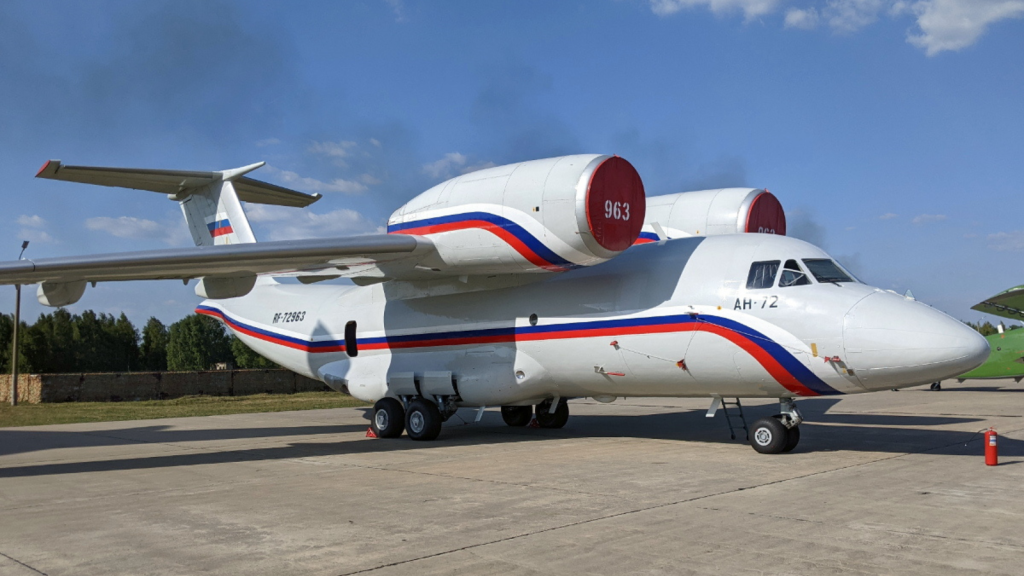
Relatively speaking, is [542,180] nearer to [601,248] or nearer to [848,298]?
[601,248]

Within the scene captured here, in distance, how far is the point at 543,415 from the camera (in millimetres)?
15453

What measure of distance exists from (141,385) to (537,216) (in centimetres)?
2857

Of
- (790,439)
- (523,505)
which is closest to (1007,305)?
(790,439)

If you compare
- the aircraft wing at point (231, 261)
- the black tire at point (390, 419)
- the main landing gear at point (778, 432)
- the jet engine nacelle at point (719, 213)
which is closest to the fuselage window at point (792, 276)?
the main landing gear at point (778, 432)

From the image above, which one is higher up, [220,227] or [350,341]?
[220,227]

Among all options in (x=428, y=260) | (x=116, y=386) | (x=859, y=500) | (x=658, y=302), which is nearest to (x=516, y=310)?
(x=428, y=260)

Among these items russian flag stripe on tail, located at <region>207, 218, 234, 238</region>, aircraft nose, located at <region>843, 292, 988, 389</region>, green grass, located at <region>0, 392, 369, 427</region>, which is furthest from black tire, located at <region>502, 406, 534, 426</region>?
green grass, located at <region>0, 392, 369, 427</region>

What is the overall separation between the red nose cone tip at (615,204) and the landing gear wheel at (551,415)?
16.8 ft

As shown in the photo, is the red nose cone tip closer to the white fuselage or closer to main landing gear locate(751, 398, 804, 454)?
the white fuselage

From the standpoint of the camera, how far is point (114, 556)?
18.9 ft

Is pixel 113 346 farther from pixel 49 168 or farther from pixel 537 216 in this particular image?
pixel 537 216

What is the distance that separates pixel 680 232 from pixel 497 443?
541 cm

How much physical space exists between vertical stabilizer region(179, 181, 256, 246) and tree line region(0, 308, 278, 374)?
1399 inches

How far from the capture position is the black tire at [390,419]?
551 inches
